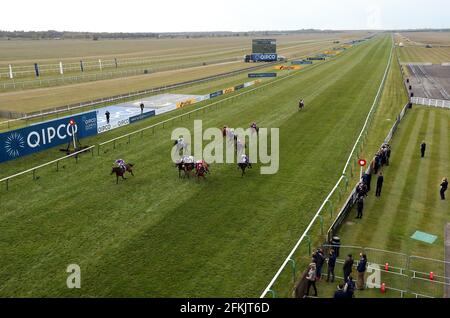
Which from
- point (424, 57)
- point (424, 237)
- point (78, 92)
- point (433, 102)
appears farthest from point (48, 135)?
point (424, 57)

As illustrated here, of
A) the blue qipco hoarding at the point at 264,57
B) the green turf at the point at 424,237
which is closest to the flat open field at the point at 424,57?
the blue qipco hoarding at the point at 264,57

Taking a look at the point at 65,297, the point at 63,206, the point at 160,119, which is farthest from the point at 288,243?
the point at 160,119

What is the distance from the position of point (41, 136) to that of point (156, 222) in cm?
1491

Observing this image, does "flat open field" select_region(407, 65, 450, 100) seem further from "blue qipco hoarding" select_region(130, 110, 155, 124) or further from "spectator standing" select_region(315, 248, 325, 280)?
"spectator standing" select_region(315, 248, 325, 280)

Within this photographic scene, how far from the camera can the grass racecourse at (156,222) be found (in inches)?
551

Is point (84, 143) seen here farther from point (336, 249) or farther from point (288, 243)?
point (336, 249)

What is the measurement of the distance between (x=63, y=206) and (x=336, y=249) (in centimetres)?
1245

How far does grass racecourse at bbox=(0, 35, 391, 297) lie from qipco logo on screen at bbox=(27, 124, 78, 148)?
1.02 m

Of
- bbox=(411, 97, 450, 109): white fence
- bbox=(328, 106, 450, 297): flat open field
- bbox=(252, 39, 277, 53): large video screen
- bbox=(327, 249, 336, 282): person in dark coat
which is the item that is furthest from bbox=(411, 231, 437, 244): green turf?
bbox=(252, 39, 277, 53): large video screen

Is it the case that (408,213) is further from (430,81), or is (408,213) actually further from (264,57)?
(264,57)

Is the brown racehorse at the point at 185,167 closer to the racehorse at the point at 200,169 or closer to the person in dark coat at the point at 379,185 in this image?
the racehorse at the point at 200,169

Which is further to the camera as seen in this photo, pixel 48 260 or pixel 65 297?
pixel 48 260

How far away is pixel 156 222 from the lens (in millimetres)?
18266

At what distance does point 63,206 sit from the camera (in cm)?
2000
